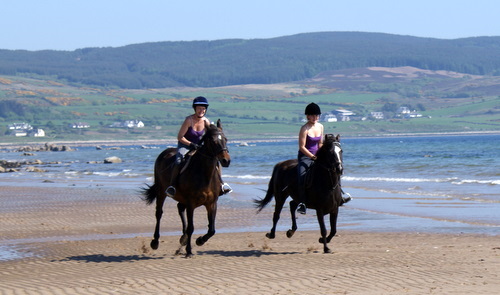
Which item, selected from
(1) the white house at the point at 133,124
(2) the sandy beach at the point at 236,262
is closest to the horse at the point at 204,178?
(2) the sandy beach at the point at 236,262

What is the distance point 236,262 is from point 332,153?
2.39m

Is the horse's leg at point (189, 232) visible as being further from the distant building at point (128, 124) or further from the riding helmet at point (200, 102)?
the distant building at point (128, 124)

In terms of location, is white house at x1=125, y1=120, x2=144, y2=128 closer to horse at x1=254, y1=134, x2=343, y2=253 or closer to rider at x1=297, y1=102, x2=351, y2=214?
rider at x1=297, y1=102, x2=351, y2=214

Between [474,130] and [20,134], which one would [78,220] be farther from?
[20,134]

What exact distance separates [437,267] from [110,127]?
186 meters

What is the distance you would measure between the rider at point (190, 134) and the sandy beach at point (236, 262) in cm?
119

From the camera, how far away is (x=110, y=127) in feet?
639

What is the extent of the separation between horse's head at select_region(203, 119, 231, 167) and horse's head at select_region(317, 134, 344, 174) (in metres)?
1.62

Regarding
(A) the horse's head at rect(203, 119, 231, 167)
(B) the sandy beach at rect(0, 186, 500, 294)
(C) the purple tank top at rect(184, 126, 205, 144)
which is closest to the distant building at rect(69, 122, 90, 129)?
(B) the sandy beach at rect(0, 186, 500, 294)

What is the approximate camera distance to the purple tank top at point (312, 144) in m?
15.0

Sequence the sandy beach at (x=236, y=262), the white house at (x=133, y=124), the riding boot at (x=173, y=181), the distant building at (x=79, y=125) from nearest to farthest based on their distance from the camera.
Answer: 1. the sandy beach at (x=236, y=262)
2. the riding boot at (x=173, y=181)
3. the distant building at (x=79, y=125)
4. the white house at (x=133, y=124)

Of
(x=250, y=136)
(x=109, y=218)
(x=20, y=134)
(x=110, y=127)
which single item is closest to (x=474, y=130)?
(x=250, y=136)

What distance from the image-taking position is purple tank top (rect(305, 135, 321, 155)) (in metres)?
15.0

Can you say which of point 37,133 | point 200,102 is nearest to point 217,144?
point 200,102
